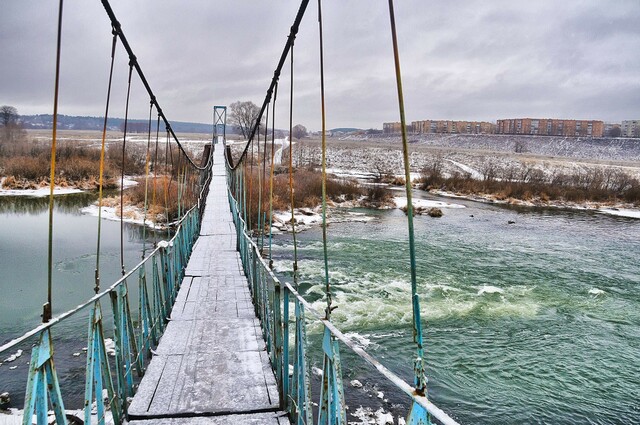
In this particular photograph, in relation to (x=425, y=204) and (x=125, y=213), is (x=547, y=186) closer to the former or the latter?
(x=425, y=204)

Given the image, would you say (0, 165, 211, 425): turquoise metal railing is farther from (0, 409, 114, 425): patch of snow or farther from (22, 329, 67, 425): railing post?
(0, 409, 114, 425): patch of snow

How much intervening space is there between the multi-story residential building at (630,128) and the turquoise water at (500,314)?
7277 centimetres

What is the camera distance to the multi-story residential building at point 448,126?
94.0m

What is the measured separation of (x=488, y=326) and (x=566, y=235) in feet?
30.4

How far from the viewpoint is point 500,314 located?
8156mm

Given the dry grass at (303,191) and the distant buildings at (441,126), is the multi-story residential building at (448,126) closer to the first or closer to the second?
the distant buildings at (441,126)

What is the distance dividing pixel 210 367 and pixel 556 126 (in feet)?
293

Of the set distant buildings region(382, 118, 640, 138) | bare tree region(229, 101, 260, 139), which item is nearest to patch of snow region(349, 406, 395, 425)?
bare tree region(229, 101, 260, 139)

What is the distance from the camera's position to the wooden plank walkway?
2.71m

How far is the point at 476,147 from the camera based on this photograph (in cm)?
5953

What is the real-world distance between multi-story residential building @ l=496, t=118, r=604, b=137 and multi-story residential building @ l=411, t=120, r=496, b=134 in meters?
7.79

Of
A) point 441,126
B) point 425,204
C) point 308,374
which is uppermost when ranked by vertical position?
point 441,126

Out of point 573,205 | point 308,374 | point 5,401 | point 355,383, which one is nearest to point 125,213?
point 5,401

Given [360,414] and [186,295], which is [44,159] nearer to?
[186,295]
